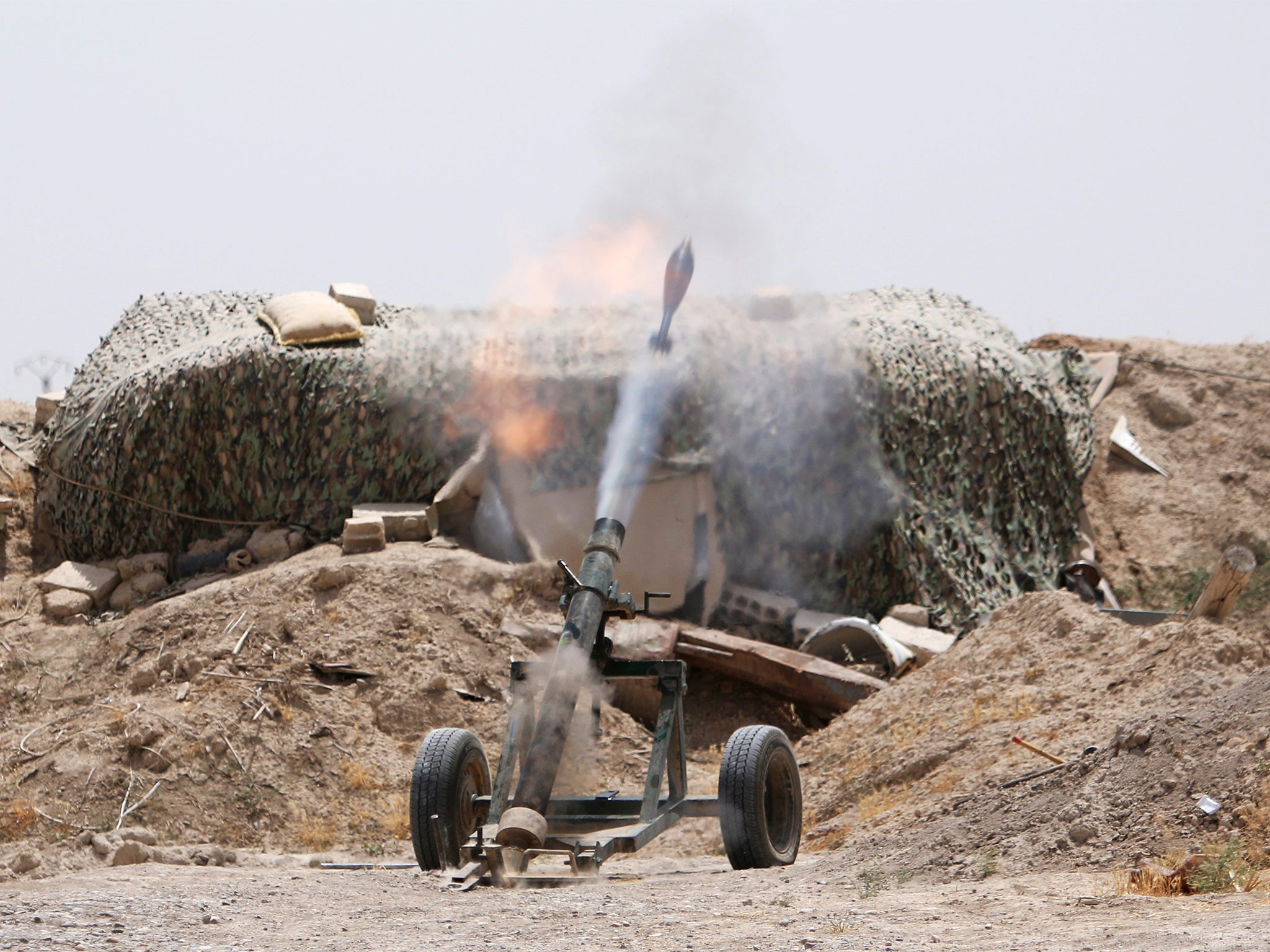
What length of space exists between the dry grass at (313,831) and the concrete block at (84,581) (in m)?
5.17

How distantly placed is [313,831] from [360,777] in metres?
0.69

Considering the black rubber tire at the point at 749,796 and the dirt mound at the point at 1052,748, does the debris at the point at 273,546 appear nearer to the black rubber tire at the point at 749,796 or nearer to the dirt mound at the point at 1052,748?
the dirt mound at the point at 1052,748

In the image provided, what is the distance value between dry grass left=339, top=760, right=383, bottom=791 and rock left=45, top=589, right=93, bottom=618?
4.75 meters

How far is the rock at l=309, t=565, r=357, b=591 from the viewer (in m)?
12.4

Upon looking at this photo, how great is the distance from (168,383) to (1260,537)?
538 inches

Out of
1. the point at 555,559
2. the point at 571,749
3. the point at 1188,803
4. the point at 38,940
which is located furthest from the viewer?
the point at 555,559

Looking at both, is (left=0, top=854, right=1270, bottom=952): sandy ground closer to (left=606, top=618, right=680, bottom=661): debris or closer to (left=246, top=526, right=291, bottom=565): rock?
(left=606, top=618, right=680, bottom=661): debris

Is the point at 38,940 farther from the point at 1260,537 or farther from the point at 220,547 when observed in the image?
the point at 1260,537

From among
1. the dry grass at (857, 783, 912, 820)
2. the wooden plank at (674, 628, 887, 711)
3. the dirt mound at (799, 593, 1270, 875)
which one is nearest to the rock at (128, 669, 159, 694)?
the wooden plank at (674, 628, 887, 711)

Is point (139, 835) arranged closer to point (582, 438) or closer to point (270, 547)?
point (270, 547)

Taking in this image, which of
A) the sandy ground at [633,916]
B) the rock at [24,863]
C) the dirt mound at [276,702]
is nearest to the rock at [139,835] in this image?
the dirt mound at [276,702]

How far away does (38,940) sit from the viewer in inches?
180

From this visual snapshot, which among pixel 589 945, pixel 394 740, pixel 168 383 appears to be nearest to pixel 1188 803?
pixel 589 945

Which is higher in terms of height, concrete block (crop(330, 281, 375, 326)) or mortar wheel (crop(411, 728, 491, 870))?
concrete block (crop(330, 281, 375, 326))
